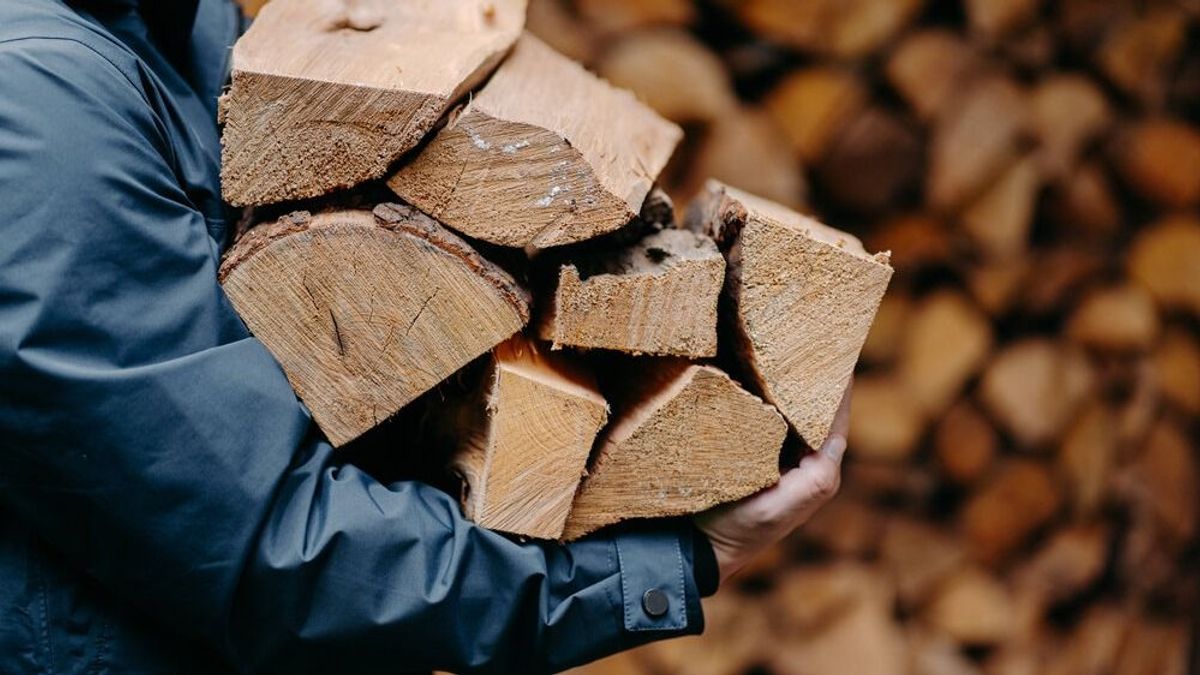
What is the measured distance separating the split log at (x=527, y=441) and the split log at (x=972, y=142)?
1.21m

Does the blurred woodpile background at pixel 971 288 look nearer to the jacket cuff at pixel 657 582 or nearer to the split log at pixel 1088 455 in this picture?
the split log at pixel 1088 455

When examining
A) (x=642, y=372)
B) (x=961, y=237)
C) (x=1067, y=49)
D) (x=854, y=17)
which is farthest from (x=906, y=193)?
(x=642, y=372)

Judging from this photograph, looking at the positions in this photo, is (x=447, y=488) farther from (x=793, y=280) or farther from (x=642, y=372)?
(x=793, y=280)

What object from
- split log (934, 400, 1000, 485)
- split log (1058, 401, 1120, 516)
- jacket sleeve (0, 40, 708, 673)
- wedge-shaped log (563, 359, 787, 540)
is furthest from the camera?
split log (1058, 401, 1120, 516)

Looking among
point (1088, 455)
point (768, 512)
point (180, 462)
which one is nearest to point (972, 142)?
point (1088, 455)

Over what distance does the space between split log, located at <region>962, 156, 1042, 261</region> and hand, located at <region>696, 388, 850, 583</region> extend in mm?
1068

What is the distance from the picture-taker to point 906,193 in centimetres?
210

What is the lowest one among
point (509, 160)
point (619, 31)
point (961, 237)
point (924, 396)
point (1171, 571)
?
point (1171, 571)

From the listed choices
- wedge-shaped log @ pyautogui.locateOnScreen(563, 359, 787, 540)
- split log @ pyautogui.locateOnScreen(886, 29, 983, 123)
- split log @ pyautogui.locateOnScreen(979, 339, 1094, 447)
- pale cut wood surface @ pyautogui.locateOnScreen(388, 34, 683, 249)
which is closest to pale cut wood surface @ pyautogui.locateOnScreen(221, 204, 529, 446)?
pale cut wood surface @ pyautogui.locateOnScreen(388, 34, 683, 249)

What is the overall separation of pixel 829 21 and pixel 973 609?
1242 mm

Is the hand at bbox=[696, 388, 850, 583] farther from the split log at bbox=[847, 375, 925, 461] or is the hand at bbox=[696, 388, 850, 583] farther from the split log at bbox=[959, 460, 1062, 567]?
the split log at bbox=[959, 460, 1062, 567]

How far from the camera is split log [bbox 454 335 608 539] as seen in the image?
106 centimetres

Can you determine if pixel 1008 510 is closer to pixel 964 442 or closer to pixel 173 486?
pixel 964 442

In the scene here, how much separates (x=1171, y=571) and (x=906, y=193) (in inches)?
48.4
